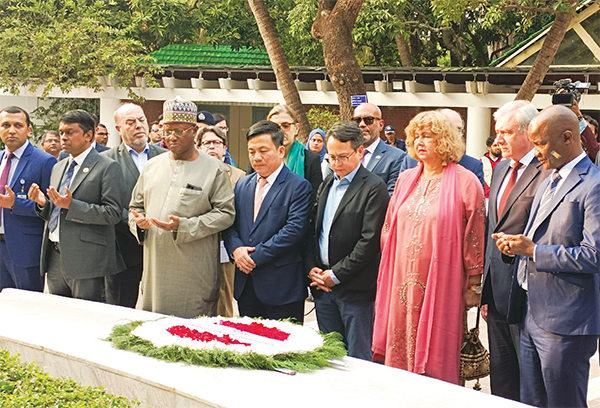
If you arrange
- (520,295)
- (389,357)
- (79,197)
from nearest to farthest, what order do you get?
(520,295), (389,357), (79,197)

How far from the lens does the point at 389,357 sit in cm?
505

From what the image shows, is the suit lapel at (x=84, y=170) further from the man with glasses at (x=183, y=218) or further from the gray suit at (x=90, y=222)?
the man with glasses at (x=183, y=218)

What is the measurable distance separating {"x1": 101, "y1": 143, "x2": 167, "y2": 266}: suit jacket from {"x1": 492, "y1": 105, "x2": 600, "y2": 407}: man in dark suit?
329 centimetres

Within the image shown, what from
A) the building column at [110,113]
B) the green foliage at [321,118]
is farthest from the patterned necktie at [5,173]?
the building column at [110,113]

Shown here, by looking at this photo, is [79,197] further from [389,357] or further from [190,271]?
[389,357]

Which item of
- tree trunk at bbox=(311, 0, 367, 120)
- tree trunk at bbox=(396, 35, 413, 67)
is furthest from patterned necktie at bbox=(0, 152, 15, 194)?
tree trunk at bbox=(396, 35, 413, 67)

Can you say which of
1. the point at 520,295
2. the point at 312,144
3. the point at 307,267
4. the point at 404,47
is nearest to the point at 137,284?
the point at 307,267

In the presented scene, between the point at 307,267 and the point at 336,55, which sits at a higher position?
the point at 336,55

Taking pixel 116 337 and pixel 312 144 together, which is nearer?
pixel 116 337

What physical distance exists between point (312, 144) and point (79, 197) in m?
5.60

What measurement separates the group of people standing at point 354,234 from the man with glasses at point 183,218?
1cm

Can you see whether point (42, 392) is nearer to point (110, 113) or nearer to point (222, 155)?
point (222, 155)

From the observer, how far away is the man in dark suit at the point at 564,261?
4.12 meters

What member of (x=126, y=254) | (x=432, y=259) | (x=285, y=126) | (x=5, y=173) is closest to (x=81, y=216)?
(x=126, y=254)
